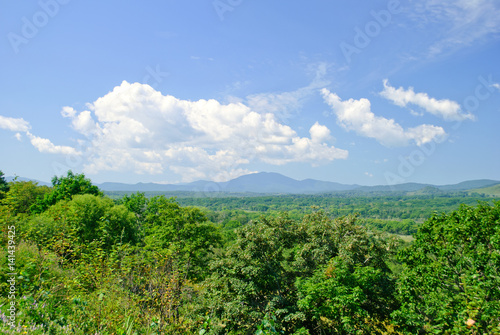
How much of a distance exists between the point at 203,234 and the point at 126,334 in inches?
766

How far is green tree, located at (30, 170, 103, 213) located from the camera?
98.5ft

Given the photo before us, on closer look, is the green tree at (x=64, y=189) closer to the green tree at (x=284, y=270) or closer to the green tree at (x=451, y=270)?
the green tree at (x=284, y=270)

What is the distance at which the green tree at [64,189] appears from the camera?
30.0m

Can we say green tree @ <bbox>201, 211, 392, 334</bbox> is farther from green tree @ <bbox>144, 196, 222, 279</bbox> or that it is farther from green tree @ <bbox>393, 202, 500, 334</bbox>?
green tree @ <bbox>144, 196, 222, 279</bbox>

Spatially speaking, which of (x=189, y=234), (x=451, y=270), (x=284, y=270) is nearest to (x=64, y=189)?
(x=189, y=234)

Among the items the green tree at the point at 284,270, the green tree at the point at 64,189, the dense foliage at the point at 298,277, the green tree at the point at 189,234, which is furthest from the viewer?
the green tree at the point at 64,189

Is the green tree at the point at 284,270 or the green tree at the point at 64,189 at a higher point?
the green tree at the point at 64,189

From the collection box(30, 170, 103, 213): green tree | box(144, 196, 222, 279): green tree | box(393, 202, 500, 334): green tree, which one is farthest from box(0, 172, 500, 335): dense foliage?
box(30, 170, 103, 213): green tree

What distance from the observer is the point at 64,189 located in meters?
30.9

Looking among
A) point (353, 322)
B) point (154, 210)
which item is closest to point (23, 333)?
point (353, 322)

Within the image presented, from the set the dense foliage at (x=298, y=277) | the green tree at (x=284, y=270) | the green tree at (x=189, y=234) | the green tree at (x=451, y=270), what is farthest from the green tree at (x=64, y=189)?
the green tree at (x=451, y=270)

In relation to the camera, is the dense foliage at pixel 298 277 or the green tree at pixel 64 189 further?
the green tree at pixel 64 189

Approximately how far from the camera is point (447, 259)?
10.6 m

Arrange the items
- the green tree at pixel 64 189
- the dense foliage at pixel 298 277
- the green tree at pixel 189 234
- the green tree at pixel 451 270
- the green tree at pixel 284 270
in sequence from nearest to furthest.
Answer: the dense foliage at pixel 298 277 → the green tree at pixel 451 270 → the green tree at pixel 284 270 → the green tree at pixel 189 234 → the green tree at pixel 64 189
